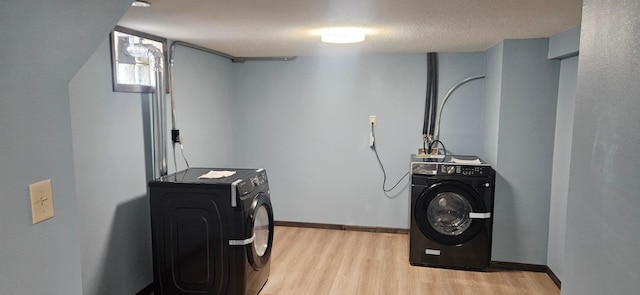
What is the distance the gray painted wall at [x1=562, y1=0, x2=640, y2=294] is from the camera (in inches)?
33.2

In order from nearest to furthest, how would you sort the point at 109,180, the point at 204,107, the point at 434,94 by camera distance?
the point at 109,180
the point at 204,107
the point at 434,94

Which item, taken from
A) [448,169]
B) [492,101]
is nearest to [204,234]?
[448,169]

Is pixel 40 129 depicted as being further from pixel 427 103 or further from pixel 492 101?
pixel 427 103

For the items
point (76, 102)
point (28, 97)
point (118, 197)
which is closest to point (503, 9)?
point (28, 97)

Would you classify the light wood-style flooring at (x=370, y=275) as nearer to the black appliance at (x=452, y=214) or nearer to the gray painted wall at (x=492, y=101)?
the black appliance at (x=452, y=214)

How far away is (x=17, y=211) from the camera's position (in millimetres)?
980

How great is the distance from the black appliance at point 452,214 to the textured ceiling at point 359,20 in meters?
1.08

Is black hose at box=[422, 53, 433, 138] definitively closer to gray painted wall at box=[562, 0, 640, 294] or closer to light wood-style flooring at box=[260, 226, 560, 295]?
light wood-style flooring at box=[260, 226, 560, 295]

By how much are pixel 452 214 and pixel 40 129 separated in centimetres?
305

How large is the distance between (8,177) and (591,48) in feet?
5.14

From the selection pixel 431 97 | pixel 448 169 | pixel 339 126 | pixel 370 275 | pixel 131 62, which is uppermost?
pixel 131 62

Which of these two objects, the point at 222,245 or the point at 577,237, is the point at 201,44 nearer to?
the point at 222,245

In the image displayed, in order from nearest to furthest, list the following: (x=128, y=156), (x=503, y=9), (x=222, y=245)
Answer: (x=503, y=9)
(x=222, y=245)
(x=128, y=156)

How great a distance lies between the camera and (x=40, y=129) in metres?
1.04
